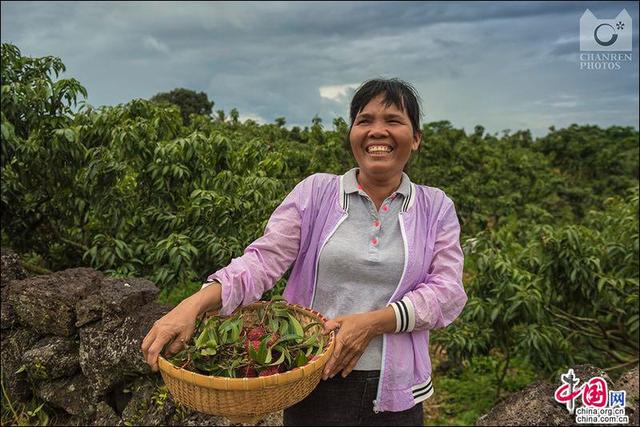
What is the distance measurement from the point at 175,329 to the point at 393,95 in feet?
3.10

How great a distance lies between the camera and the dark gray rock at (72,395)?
295 cm

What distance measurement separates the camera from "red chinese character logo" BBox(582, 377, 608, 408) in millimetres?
2648

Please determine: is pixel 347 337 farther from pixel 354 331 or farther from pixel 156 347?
pixel 156 347

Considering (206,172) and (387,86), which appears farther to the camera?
(206,172)

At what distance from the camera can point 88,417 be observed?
9.68 ft

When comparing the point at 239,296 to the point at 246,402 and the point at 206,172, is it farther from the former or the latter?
the point at 206,172

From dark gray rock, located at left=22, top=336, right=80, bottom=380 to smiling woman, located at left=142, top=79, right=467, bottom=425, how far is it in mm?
1855

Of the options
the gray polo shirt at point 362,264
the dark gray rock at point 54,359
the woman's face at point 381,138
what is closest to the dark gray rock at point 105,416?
the dark gray rock at point 54,359

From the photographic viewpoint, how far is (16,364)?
3.24 meters

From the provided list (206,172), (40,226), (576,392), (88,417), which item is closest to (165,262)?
(206,172)

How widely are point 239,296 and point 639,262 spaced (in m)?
3.24

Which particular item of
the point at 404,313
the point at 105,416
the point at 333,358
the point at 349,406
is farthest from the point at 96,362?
the point at 404,313

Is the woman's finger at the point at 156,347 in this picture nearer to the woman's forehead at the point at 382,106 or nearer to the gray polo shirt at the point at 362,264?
the gray polo shirt at the point at 362,264

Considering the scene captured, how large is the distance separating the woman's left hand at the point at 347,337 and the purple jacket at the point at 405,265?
0.11 meters
